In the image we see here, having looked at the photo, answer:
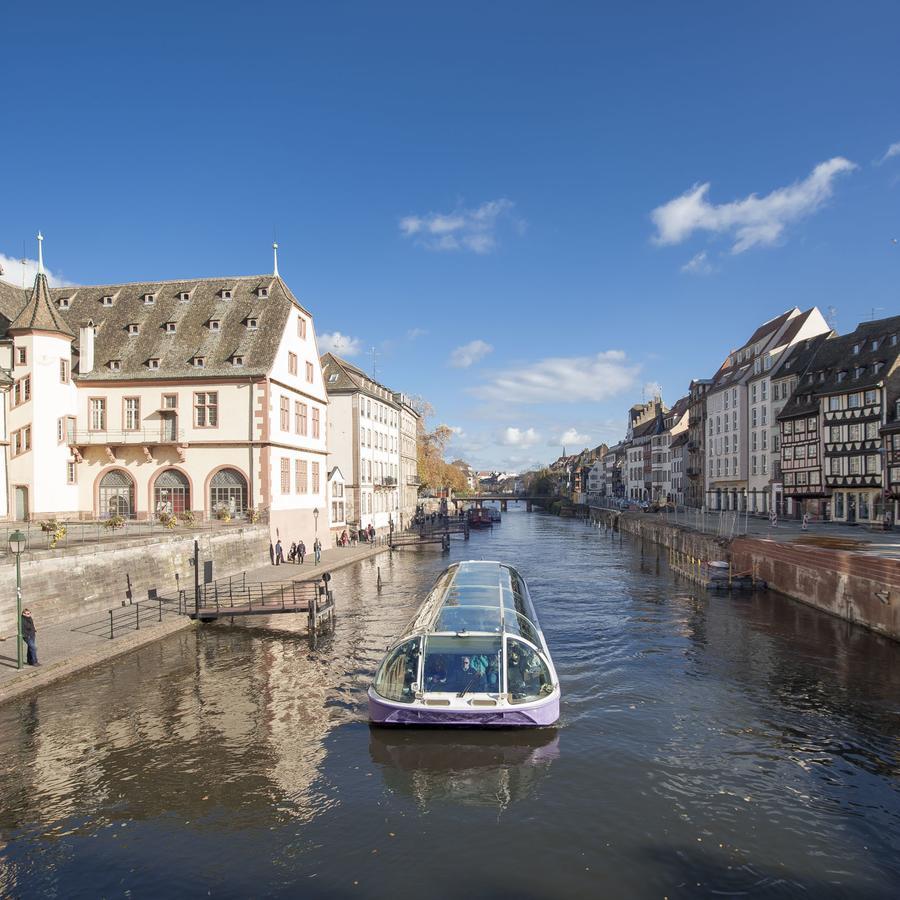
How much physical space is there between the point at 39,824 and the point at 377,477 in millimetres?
56308

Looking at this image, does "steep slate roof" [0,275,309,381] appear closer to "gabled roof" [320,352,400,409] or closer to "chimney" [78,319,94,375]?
"chimney" [78,319,94,375]

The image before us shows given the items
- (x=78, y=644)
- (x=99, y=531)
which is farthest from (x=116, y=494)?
(x=78, y=644)

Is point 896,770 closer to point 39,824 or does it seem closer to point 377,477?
point 39,824

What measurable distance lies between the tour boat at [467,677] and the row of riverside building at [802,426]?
40.1m

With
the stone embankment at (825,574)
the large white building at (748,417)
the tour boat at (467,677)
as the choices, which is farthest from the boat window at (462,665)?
the large white building at (748,417)

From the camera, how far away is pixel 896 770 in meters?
12.8

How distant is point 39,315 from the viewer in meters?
35.6

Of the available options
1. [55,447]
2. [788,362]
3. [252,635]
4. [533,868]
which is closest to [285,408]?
[55,447]

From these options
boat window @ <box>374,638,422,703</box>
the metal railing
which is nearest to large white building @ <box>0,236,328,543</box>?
the metal railing

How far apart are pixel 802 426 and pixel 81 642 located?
180 ft

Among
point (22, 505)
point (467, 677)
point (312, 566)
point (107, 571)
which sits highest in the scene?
point (22, 505)

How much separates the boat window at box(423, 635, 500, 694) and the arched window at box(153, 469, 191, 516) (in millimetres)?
27891

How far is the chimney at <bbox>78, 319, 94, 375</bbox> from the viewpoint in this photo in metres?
39.7

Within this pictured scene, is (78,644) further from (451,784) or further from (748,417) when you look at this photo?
(748,417)
